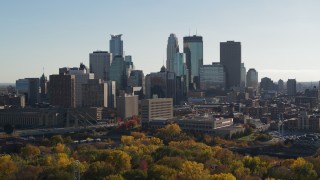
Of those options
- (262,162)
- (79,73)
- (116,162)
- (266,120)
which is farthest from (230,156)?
(79,73)

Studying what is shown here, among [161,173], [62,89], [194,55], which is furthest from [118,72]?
[161,173]

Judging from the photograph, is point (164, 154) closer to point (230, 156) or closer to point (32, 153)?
point (230, 156)

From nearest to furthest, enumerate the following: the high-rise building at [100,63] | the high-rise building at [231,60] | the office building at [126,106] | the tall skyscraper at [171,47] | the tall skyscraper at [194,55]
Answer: the office building at [126,106]
the high-rise building at [100,63]
the tall skyscraper at [171,47]
the tall skyscraper at [194,55]
the high-rise building at [231,60]

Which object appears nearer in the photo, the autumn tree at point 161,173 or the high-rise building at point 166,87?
the autumn tree at point 161,173

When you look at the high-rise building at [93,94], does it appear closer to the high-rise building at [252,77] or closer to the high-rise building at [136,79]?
the high-rise building at [136,79]

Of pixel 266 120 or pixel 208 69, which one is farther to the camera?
pixel 208 69

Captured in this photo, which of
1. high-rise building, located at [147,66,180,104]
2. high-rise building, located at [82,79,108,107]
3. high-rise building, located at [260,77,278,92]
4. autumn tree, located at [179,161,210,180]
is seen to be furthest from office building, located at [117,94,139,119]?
high-rise building, located at [260,77,278,92]

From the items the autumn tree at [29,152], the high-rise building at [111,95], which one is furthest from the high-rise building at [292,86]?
the autumn tree at [29,152]

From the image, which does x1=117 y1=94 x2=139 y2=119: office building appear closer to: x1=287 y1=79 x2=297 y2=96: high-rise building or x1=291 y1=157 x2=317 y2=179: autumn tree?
x1=291 y1=157 x2=317 y2=179: autumn tree
